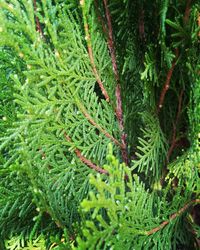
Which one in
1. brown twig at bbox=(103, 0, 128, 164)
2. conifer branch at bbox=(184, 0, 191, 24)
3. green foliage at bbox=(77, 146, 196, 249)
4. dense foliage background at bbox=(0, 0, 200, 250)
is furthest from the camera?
brown twig at bbox=(103, 0, 128, 164)

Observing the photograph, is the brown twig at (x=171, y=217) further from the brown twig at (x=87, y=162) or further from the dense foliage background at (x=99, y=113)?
the brown twig at (x=87, y=162)

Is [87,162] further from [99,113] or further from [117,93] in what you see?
[117,93]

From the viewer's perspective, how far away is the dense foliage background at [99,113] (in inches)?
49.7

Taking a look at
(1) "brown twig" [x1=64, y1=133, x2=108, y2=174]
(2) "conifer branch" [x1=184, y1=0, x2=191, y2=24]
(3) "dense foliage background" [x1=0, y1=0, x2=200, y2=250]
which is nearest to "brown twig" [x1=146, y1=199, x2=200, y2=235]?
(3) "dense foliage background" [x1=0, y1=0, x2=200, y2=250]

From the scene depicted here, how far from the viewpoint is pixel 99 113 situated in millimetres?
1511

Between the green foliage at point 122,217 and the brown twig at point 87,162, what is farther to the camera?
the brown twig at point 87,162

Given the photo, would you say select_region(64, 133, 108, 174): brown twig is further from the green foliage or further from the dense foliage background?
the green foliage

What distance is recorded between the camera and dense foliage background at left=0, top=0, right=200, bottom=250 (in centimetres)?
126

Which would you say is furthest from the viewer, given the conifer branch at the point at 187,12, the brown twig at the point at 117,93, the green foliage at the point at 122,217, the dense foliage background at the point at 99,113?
the brown twig at the point at 117,93

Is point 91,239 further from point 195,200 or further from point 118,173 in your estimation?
point 195,200

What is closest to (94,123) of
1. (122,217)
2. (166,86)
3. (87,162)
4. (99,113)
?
(99,113)

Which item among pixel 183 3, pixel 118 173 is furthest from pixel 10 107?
pixel 183 3

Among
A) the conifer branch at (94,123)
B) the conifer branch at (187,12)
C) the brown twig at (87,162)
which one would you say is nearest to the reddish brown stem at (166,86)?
the conifer branch at (187,12)

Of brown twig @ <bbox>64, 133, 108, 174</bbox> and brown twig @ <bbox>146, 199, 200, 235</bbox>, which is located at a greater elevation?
brown twig @ <bbox>64, 133, 108, 174</bbox>
